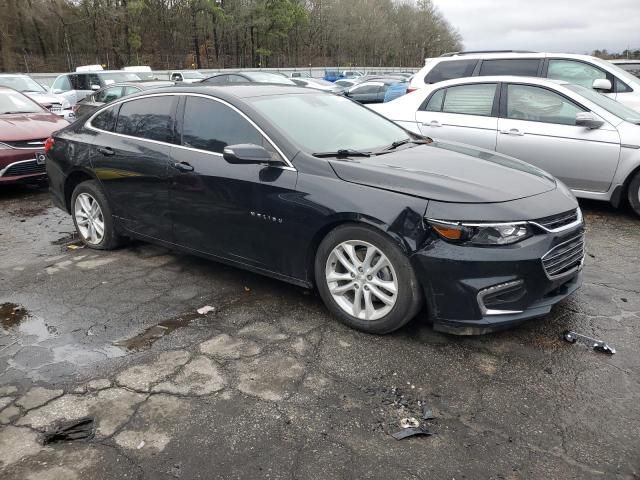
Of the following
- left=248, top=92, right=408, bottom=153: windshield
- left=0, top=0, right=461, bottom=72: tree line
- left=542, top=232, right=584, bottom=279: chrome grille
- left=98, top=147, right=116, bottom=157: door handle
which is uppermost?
left=0, top=0, right=461, bottom=72: tree line

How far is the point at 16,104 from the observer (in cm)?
887

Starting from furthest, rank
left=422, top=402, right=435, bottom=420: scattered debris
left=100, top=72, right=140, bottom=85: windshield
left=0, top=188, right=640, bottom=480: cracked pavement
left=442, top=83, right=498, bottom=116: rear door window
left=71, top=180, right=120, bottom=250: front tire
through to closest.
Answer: left=100, top=72, right=140, bottom=85: windshield
left=442, top=83, right=498, bottom=116: rear door window
left=71, top=180, right=120, bottom=250: front tire
left=422, top=402, right=435, bottom=420: scattered debris
left=0, top=188, right=640, bottom=480: cracked pavement

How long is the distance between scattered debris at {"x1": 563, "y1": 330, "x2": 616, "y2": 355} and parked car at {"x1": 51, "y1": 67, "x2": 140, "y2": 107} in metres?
14.2

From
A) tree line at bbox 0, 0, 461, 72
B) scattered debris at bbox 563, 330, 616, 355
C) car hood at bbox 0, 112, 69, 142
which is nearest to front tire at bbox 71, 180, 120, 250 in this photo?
car hood at bbox 0, 112, 69, 142

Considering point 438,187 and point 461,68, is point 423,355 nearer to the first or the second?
point 438,187

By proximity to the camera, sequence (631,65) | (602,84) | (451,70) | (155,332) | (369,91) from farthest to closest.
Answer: (369,91) → (631,65) → (451,70) → (602,84) → (155,332)

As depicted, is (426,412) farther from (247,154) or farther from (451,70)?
(451,70)

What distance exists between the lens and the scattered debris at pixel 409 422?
8.69 ft

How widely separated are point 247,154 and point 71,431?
1.97 m

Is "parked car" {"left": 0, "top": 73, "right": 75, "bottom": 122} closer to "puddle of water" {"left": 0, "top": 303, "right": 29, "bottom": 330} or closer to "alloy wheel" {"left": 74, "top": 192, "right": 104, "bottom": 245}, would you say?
"alloy wheel" {"left": 74, "top": 192, "right": 104, "bottom": 245}

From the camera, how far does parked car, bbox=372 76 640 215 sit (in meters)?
5.86

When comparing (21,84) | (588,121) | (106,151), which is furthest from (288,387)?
(21,84)

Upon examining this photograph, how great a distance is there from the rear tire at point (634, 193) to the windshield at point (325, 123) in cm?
299

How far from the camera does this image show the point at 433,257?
Answer: 3.12m
